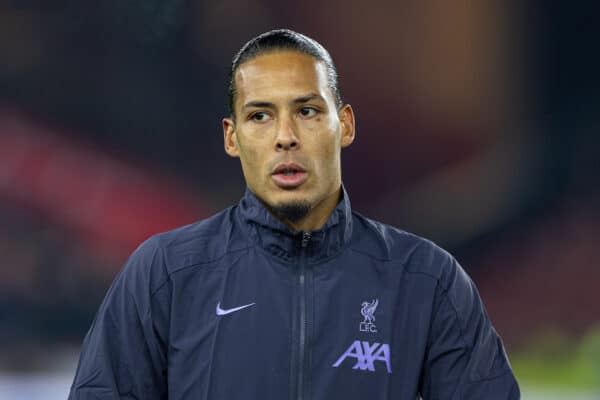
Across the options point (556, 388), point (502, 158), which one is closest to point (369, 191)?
point (502, 158)

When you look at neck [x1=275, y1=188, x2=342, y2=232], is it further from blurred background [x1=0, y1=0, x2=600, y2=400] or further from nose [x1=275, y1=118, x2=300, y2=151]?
blurred background [x1=0, y1=0, x2=600, y2=400]

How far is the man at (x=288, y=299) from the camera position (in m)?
1.56

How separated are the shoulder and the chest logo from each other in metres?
0.09

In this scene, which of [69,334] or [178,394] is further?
[69,334]

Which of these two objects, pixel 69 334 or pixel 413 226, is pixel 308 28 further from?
pixel 69 334

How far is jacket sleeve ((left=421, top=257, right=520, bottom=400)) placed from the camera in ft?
5.28

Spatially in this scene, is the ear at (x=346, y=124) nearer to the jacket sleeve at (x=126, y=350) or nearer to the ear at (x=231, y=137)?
the ear at (x=231, y=137)

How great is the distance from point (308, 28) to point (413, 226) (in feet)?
2.76

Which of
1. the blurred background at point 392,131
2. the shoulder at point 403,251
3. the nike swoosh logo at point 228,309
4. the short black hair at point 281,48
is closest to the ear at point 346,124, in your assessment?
the short black hair at point 281,48

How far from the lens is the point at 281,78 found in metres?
1.66

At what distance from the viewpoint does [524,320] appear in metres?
3.44

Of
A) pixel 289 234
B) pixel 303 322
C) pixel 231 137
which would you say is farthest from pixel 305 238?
pixel 231 137

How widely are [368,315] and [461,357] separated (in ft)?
0.59

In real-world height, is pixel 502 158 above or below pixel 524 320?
above
